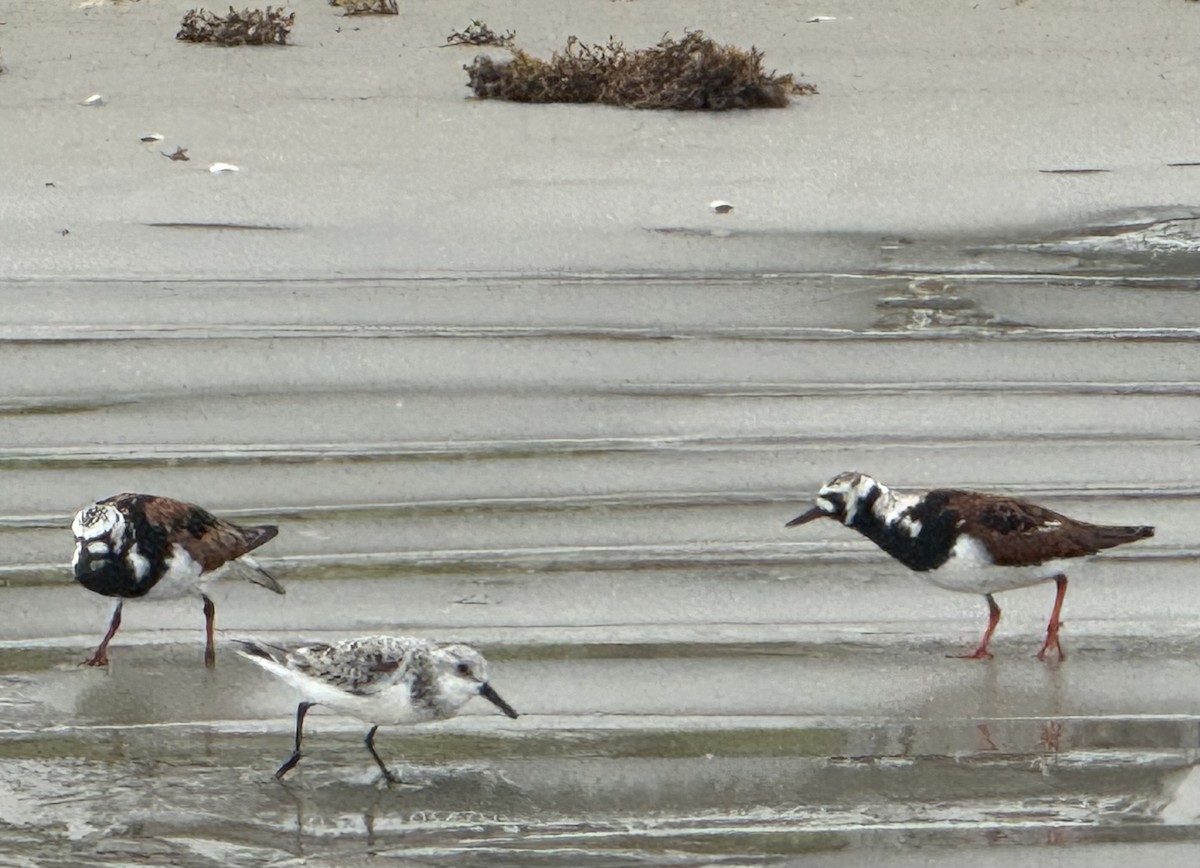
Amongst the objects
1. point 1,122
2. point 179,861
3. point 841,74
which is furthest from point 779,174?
point 179,861

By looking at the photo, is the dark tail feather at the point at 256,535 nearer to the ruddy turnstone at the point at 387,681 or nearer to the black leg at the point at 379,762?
the ruddy turnstone at the point at 387,681

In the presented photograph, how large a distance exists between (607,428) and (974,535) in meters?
2.65

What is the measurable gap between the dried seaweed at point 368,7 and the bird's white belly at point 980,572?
427 inches

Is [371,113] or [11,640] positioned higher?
[371,113]

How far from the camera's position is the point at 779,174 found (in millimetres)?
14000

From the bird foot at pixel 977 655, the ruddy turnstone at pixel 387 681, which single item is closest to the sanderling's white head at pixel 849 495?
the bird foot at pixel 977 655

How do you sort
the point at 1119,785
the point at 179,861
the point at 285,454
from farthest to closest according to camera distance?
the point at 285,454, the point at 1119,785, the point at 179,861

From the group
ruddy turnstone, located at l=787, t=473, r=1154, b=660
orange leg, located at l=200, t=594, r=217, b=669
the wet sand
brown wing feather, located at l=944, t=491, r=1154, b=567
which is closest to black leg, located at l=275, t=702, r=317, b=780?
the wet sand

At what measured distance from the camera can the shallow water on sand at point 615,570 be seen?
23.2ft

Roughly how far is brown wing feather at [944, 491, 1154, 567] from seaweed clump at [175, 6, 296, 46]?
390 inches

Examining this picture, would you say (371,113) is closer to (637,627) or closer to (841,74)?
(841,74)

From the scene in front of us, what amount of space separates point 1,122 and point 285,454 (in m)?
5.99

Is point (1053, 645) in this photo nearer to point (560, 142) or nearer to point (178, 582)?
point (178, 582)

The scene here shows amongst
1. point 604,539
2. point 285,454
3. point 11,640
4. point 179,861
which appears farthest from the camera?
point 285,454
